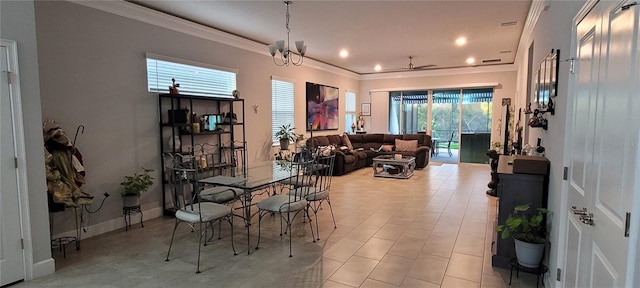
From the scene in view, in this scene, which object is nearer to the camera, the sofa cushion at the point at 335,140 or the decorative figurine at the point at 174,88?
the decorative figurine at the point at 174,88

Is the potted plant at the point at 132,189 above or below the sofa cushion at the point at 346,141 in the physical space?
below

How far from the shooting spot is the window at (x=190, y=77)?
451cm

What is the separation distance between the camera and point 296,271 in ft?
9.50

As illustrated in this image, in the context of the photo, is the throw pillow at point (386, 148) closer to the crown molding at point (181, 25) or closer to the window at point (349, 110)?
the window at point (349, 110)

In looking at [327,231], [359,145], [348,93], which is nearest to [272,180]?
[327,231]

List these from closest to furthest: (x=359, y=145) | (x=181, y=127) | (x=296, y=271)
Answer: (x=296, y=271) < (x=181, y=127) < (x=359, y=145)

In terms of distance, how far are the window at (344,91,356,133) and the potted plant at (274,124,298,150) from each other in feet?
10.2

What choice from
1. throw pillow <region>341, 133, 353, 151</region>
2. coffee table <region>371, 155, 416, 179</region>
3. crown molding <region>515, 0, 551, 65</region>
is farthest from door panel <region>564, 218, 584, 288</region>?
throw pillow <region>341, 133, 353, 151</region>

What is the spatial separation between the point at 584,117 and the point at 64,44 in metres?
4.61

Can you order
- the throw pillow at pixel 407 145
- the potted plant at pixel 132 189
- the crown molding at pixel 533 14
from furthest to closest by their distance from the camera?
1. the throw pillow at pixel 407 145
2. the potted plant at pixel 132 189
3. the crown molding at pixel 533 14

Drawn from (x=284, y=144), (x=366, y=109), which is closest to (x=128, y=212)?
(x=284, y=144)

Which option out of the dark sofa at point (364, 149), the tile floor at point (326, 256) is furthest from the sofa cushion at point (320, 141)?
the tile floor at point (326, 256)

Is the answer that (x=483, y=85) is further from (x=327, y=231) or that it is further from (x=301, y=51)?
(x=327, y=231)

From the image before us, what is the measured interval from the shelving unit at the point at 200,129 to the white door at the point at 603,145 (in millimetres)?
3777
